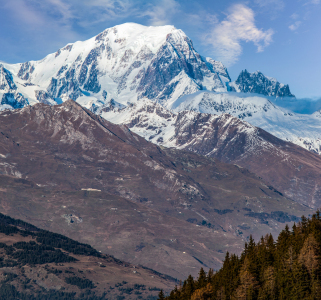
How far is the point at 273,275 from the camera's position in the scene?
169000mm

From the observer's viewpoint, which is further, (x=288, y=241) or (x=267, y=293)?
(x=288, y=241)

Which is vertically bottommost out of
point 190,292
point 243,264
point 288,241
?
point 190,292

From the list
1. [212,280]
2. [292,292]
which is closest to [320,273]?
[292,292]

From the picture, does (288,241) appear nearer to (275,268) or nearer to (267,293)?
(275,268)

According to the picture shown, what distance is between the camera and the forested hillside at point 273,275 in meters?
159

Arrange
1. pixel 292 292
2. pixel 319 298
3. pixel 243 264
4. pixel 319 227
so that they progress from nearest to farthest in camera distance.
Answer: pixel 319 298 < pixel 292 292 < pixel 243 264 < pixel 319 227

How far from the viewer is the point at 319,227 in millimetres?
195875

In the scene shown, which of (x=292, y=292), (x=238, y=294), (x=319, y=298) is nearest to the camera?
(x=319, y=298)

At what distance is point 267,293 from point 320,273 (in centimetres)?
1851

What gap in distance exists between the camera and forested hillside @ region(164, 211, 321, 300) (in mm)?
159250

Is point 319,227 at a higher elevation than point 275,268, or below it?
higher

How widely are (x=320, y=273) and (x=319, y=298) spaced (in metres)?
13.7

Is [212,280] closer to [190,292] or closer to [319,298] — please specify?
[190,292]

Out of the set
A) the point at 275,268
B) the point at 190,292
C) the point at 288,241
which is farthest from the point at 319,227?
the point at 190,292
